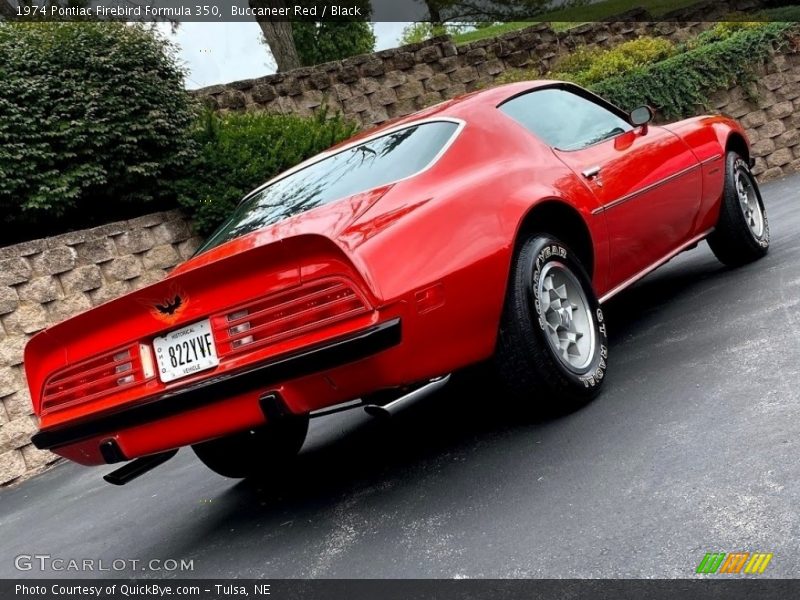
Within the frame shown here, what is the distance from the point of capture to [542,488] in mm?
3137

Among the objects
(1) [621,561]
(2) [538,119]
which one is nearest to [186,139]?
(2) [538,119]

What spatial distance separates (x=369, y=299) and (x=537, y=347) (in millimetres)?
827

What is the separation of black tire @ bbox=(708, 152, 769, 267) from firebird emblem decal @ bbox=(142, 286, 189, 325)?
147 inches

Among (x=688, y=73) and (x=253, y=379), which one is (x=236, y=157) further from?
(x=688, y=73)

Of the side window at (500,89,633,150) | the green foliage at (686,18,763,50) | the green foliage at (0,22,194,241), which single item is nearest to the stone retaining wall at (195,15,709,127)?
the green foliage at (686,18,763,50)

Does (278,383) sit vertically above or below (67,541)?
above

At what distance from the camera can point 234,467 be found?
4.46 metres

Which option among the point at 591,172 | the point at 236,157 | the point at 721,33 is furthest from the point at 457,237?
the point at 721,33

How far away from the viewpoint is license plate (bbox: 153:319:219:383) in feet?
10.8

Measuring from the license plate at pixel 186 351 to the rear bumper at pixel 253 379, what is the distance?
0.26 ft

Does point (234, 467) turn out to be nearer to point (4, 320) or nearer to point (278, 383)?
point (278, 383)

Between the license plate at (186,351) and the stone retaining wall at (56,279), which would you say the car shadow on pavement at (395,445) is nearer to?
the license plate at (186,351)

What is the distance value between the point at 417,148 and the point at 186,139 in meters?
5.71

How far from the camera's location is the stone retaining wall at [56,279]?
22.5 feet
